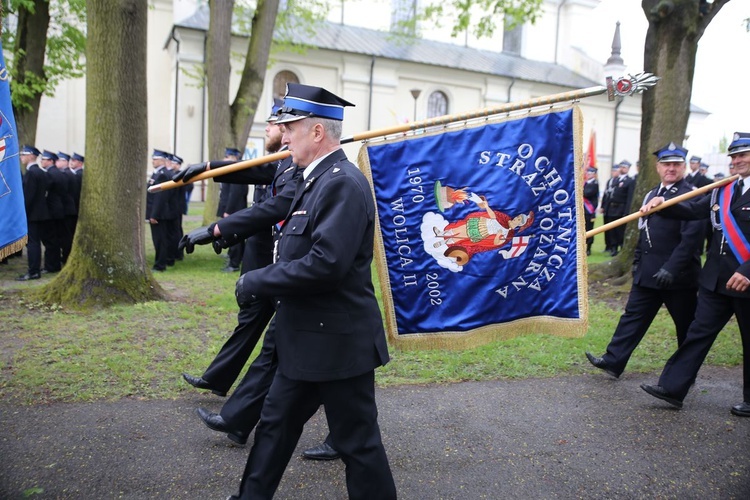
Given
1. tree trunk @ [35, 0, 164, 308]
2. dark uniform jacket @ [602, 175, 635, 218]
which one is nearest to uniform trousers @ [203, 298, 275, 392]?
tree trunk @ [35, 0, 164, 308]

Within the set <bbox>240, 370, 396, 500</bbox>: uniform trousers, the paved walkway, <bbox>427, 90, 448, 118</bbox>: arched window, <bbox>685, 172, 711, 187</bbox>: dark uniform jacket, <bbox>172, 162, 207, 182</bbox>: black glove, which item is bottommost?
the paved walkway

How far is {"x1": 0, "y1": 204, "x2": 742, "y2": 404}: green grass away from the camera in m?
5.03

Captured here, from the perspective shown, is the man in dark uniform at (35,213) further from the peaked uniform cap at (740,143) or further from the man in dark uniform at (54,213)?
the peaked uniform cap at (740,143)

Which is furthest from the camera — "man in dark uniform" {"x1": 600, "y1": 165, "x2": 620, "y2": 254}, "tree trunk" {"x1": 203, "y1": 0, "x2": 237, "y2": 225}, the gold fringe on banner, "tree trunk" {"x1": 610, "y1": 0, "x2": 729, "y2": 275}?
"man in dark uniform" {"x1": 600, "y1": 165, "x2": 620, "y2": 254}

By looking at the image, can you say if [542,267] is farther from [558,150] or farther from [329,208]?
[329,208]

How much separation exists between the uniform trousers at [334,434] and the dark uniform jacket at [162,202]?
914 cm

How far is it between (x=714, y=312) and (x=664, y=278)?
0.46m

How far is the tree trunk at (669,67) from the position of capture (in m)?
9.23

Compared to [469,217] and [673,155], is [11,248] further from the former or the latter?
[673,155]

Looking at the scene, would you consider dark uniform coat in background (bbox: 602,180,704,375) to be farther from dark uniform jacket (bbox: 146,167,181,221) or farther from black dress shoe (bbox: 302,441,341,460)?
dark uniform jacket (bbox: 146,167,181,221)

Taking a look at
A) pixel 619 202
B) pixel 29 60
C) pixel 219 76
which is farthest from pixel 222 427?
pixel 619 202

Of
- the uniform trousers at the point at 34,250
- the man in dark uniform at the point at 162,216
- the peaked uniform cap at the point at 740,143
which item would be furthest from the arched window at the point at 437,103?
the peaked uniform cap at the point at 740,143

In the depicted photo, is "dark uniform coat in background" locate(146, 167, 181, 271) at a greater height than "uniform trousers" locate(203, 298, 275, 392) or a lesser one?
greater

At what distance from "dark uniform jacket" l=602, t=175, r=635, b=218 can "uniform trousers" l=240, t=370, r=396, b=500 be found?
13662mm
